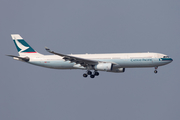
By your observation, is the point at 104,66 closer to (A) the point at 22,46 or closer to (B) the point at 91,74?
(B) the point at 91,74

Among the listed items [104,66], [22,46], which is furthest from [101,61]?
[22,46]

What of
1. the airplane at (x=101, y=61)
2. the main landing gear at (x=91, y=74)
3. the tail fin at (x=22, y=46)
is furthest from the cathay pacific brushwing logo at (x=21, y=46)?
the main landing gear at (x=91, y=74)

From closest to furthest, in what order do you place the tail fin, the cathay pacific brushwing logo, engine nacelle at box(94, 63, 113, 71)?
engine nacelle at box(94, 63, 113, 71)
the tail fin
the cathay pacific brushwing logo

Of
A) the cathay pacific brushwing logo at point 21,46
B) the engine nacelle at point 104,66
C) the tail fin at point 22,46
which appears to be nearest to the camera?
the engine nacelle at point 104,66

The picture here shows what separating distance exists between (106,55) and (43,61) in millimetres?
14967

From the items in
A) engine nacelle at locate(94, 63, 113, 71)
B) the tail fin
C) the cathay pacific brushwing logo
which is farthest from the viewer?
the cathay pacific brushwing logo

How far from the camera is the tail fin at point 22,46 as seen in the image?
76.6 m

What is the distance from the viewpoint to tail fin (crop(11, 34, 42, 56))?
76.6 meters

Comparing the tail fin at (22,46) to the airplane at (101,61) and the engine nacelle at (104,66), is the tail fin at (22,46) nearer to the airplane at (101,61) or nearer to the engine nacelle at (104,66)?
the airplane at (101,61)

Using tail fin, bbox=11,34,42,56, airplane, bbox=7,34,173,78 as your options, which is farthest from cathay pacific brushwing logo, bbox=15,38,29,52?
airplane, bbox=7,34,173,78

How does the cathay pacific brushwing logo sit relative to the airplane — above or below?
above

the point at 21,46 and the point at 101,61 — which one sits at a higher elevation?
the point at 21,46

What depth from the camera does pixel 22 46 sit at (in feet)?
254

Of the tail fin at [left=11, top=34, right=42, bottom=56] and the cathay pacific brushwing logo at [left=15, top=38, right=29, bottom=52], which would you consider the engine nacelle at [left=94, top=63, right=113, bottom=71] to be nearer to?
the tail fin at [left=11, top=34, right=42, bottom=56]
